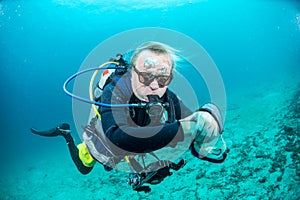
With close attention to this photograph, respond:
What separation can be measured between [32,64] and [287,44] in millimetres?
30433

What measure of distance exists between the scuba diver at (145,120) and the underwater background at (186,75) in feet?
13.9

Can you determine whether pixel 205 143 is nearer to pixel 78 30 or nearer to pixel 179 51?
pixel 179 51

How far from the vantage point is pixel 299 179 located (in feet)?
17.9

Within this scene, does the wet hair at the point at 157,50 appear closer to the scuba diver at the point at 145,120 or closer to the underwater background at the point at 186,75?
the scuba diver at the point at 145,120

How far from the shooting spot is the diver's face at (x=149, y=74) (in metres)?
1.98

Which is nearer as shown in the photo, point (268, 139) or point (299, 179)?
point (299, 179)

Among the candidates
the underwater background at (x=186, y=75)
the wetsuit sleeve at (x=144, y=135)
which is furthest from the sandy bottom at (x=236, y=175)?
the wetsuit sleeve at (x=144, y=135)

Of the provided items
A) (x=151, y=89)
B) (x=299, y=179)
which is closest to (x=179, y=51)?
(x=151, y=89)

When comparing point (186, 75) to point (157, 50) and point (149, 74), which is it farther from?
point (149, 74)

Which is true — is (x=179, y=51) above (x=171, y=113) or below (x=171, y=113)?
above

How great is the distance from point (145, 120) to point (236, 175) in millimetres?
5208

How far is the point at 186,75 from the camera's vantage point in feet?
72.9

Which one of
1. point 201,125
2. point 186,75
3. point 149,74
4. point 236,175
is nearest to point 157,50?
point 149,74

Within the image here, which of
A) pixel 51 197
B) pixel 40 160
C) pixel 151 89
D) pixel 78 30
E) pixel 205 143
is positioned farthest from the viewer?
pixel 78 30
